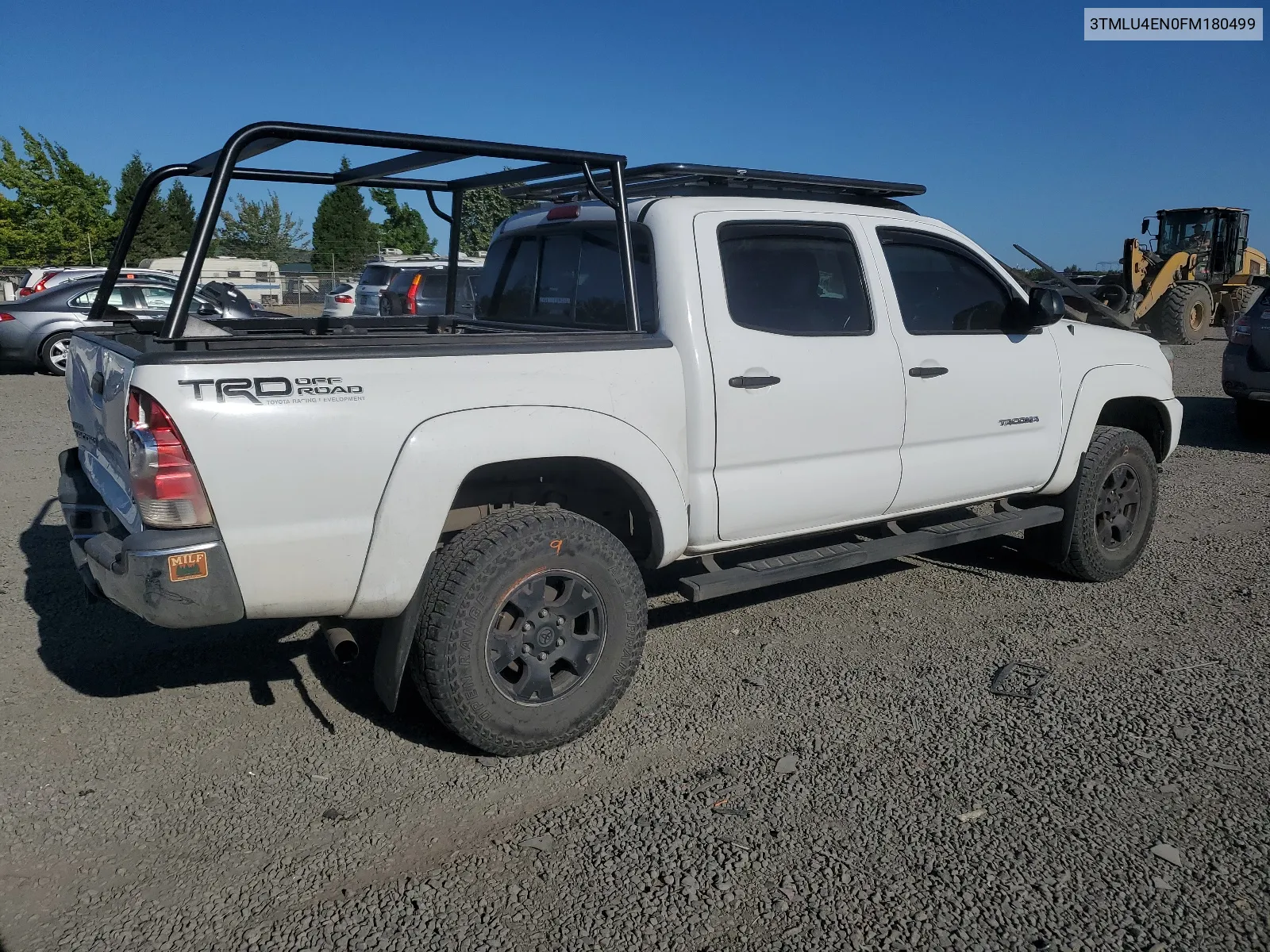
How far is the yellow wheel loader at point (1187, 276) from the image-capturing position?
21344 mm

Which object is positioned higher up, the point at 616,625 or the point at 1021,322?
the point at 1021,322

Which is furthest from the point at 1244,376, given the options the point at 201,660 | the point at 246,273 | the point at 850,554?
Result: the point at 246,273

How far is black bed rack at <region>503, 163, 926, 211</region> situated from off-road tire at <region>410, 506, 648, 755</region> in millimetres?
1286

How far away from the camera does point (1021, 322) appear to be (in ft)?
16.7

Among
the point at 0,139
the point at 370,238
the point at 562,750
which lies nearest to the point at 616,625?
the point at 562,750

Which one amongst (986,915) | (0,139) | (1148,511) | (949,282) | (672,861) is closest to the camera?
(986,915)

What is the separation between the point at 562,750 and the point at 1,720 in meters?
2.16

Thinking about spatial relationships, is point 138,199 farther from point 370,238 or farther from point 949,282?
point 370,238

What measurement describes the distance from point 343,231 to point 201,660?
51.6m

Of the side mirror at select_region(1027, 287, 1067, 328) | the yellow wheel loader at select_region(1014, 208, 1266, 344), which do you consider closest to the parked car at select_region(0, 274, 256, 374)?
the side mirror at select_region(1027, 287, 1067, 328)

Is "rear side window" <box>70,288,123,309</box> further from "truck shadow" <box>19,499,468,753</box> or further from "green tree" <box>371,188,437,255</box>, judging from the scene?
"green tree" <box>371,188,437,255</box>

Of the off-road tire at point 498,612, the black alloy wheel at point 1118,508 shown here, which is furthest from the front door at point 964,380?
the off-road tire at point 498,612

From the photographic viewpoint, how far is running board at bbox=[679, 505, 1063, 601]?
414 centimetres

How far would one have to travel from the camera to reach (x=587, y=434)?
3664mm
